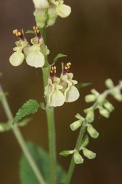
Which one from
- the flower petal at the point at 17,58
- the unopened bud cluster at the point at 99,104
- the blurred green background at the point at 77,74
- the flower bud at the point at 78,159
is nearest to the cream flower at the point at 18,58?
the flower petal at the point at 17,58

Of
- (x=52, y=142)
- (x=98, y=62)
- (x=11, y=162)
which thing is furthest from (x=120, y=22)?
(x=52, y=142)

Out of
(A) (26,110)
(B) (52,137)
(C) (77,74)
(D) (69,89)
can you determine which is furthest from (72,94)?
(C) (77,74)

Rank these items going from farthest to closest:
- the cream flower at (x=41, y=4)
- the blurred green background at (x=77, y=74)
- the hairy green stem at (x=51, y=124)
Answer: the blurred green background at (x=77, y=74)
the hairy green stem at (x=51, y=124)
the cream flower at (x=41, y=4)

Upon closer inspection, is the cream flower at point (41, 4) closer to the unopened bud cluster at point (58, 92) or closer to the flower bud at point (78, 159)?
the unopened bud cluster at point (58, 92)

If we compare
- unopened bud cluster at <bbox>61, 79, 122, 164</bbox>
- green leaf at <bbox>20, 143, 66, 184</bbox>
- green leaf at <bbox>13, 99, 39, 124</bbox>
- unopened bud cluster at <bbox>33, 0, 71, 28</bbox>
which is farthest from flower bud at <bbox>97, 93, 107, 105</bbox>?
green leaf at <bbox>20, 143, 66, 184</bbox>

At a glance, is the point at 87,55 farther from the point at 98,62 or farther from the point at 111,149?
the point at 111,149

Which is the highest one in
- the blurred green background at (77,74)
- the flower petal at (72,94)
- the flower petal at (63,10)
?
the flower petal at (63,10)

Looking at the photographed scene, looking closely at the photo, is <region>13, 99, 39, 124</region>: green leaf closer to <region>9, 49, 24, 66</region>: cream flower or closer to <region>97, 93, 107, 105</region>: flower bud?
<region>9, 49, 24, 66</region>: cream flower
